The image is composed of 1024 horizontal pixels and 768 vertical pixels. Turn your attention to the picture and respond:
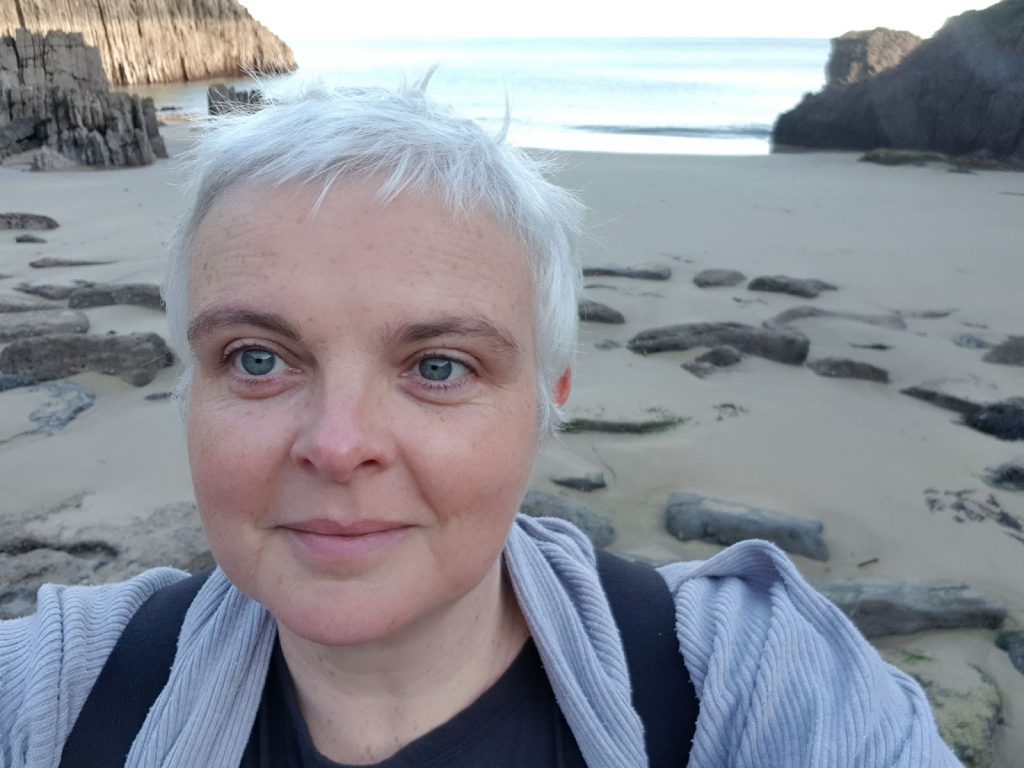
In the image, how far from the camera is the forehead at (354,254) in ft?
3.73

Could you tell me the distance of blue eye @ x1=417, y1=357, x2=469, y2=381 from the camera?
3.92 feet

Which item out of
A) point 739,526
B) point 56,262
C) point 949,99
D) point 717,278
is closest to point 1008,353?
point 717,278

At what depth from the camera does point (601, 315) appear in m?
4.86

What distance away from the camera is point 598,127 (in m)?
22.5

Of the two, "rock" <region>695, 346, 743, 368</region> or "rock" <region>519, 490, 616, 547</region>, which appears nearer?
"rock" <region>519, 490, 616, 547</region>

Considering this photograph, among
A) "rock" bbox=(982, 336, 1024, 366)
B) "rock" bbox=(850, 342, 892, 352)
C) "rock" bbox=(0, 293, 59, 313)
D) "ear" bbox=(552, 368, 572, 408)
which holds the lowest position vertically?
"rock" bbox=(0, 293, 59, 313)

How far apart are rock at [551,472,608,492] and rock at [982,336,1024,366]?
7.25ft

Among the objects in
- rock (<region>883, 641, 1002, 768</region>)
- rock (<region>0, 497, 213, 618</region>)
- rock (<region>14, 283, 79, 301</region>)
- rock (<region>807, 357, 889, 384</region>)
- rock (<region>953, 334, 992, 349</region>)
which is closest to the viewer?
rock (<region>883, 641, 1002, 768</region>)

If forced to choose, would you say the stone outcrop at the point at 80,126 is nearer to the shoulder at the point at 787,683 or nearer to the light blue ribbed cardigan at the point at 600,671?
the light blue ribbed cardigan at the point at 600,671

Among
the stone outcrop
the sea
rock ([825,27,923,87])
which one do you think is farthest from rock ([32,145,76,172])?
rock ([825,27,923,87])

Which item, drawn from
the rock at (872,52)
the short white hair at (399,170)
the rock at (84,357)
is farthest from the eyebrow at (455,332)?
the rock at (872,52)

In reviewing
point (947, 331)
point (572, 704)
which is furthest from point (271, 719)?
point (947, 331)

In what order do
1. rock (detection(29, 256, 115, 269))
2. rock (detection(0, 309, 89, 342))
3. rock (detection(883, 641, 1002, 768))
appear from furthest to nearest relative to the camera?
rock (detection(29, 256, 115, 269)) < rock (detection(0, 309, 89, 342)) < rock (detection(883, 641, 1002, 768))

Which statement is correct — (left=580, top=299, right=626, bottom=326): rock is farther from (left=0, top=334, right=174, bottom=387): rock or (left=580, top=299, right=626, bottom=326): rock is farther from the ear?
the ear
